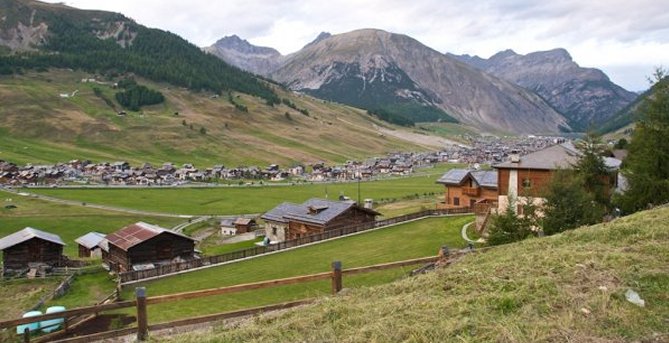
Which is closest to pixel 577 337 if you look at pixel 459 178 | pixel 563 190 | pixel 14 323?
pixel 14 323

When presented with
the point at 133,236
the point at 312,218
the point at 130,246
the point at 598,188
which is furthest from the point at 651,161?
the point at 133,236

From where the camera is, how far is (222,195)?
125625 mm

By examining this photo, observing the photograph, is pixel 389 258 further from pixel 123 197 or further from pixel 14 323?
pixel 123 197

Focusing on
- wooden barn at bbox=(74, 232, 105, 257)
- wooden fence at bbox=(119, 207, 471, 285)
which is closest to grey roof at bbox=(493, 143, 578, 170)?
wooden fence at bbox=(119, 207, 471, 285)

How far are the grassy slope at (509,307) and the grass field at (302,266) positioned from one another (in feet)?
62.4

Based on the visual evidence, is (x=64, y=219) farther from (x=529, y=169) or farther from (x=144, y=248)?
(x=529, y=169)

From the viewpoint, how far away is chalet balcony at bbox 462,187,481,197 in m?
70.6

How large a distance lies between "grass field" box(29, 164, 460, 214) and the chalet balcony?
4662cm

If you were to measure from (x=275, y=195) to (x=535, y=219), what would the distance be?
319ft

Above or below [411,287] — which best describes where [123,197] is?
below

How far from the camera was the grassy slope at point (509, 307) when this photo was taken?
10.6 m

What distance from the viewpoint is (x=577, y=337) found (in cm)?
1010

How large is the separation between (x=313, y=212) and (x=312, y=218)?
1505 mm

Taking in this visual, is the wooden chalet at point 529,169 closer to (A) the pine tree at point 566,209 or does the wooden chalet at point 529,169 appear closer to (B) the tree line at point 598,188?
(B) the tree line at point 598,188
